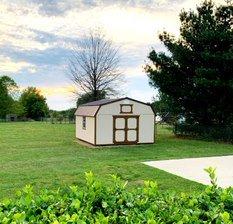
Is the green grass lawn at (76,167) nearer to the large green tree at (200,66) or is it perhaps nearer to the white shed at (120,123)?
the white shed at (120,123)

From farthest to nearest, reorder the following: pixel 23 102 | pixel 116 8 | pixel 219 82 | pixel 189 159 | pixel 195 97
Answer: pixel 23 102 < pixel 195 97 < pixel 219 82 < pixel 116 8 < pixel 189 159

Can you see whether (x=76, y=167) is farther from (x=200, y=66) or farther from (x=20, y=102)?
(x=20, y=102)

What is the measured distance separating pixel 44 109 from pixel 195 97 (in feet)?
179

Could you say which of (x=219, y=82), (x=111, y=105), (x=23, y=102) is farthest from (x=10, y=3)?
(x=23, y=102)

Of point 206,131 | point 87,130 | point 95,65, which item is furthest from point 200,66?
point 95,65

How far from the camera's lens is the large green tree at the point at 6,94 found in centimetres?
6932

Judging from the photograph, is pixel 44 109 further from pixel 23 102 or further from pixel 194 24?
pixel 194 24

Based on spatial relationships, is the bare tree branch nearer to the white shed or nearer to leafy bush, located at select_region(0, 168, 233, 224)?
the white shed

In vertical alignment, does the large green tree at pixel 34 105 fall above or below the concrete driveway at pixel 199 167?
above

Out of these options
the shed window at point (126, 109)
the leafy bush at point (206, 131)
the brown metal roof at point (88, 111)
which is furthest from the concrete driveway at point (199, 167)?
the brown metal roof at point (88, 111)

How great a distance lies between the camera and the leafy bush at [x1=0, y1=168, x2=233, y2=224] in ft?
9.71

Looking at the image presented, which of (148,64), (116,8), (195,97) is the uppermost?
(116,8)

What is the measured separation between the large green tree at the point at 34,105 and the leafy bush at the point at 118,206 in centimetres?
7032

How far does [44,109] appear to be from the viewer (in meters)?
74.4
